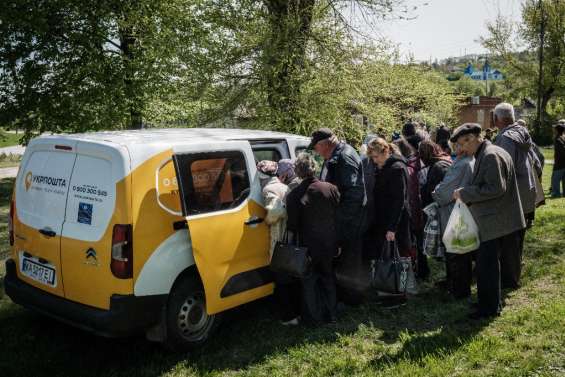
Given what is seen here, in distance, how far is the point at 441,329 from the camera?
15.8 ft

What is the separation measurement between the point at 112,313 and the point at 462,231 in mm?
3158

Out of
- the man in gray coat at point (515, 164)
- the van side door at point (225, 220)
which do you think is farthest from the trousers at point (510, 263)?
the van side door at point (225, 220)

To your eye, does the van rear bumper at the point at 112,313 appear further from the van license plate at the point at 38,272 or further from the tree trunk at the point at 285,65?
the tree trunk at the point at 285,65

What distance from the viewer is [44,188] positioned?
4473 mm

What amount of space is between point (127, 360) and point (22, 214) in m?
1.63

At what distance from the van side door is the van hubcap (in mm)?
155

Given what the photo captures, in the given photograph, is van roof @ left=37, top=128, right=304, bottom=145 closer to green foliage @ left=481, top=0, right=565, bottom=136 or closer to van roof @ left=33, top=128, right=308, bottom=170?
van roof @ left=33, top=128, right=308, bottom=170

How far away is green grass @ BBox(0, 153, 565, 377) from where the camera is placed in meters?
4.09

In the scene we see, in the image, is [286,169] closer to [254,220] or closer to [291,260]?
[254,220]

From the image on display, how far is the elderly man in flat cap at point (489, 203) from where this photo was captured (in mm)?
4602

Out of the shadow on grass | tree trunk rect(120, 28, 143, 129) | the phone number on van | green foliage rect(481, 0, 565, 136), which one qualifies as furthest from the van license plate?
green foliage rect(481, 0, 565, 136)

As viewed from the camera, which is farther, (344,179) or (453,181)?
(453,181)

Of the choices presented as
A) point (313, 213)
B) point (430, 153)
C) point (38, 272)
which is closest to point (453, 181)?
point (430, 153)

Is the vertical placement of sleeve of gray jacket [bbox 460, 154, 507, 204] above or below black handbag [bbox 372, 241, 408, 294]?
above
